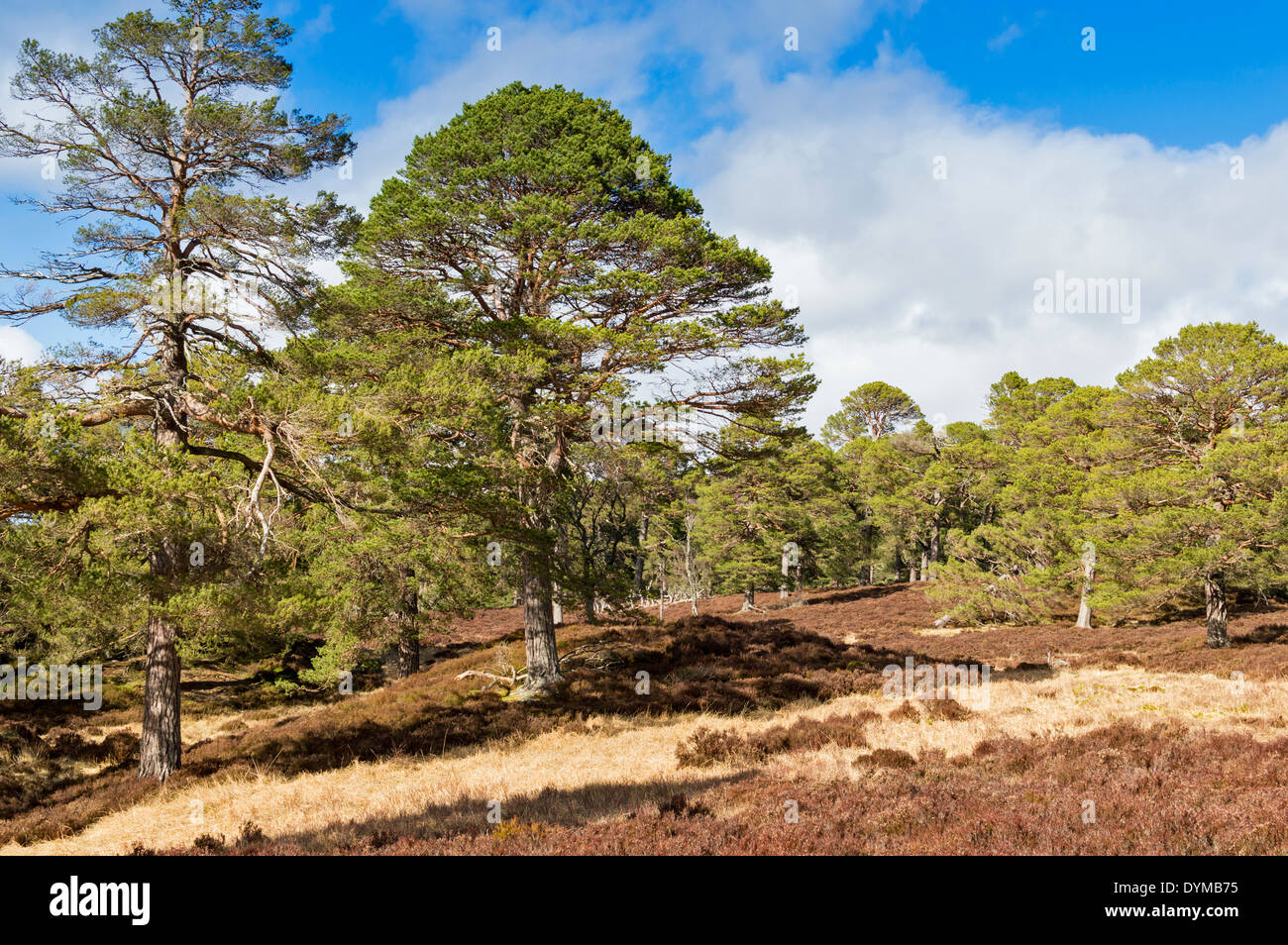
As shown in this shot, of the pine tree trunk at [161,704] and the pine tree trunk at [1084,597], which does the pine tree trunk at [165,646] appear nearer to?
the pine tree trunk at [161,704]

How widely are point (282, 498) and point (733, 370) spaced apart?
350 inches

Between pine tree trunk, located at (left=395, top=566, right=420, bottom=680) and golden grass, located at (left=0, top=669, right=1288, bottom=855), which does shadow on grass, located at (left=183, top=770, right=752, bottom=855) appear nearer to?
golden grass, located at (left=0, top=669, right=1288, bottom=855)

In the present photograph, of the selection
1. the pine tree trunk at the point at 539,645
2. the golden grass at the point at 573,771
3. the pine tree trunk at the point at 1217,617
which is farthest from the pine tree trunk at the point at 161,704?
the pine tree trunk at the point at 1217,617

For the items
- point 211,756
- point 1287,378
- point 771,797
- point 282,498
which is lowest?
point 211,756

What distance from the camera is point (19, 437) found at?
7.96 metres

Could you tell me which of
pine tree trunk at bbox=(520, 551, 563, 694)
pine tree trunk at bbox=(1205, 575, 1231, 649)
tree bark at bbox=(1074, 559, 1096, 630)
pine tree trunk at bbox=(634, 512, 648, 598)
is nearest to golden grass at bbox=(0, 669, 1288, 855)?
pine tree trunk at bbox=(520, 551, 563, 694)

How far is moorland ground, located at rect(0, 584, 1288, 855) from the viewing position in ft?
20.5

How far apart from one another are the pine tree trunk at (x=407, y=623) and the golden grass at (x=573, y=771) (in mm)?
3235

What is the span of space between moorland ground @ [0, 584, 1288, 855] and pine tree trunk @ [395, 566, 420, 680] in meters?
1.52

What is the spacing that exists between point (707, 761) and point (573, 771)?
1999mm

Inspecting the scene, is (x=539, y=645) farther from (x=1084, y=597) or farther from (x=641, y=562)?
(x=641, y=562)

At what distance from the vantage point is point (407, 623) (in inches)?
723
